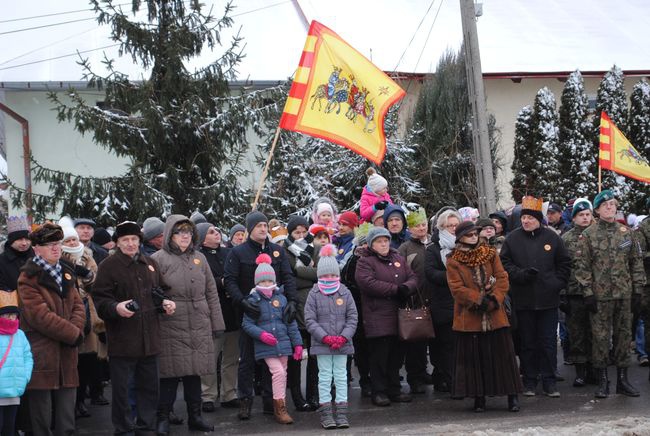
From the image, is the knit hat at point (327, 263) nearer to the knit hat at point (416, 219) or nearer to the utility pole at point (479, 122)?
the knit hat at point (416, 219)

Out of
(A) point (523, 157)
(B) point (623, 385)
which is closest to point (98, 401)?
(B) point (623, 385)

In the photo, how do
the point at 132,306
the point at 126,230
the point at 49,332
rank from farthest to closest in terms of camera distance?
1. the point at 126,230
2. the point at 132,306
3. the point at 49,332

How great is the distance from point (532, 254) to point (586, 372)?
1742 millimetres

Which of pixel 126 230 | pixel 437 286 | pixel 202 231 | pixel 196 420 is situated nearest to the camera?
pixel 126 230

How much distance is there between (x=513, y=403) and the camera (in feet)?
29.5

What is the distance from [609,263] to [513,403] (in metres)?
1.91

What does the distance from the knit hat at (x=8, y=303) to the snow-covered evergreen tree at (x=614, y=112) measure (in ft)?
56.6

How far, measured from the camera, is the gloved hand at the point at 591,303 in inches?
378

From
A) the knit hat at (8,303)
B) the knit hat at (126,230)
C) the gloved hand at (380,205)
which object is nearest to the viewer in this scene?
the knit hat at (8,303)

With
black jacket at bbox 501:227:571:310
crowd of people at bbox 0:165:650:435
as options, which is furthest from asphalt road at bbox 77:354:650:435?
black jacket at bbox 501:227:571:310

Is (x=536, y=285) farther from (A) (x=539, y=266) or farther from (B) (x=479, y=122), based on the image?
(B) (x=479, y=122)

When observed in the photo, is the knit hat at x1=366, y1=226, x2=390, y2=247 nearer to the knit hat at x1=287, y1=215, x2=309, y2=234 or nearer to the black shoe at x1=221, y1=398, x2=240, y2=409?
the knit hat at x1=287, y1=215, x2=309, y2=234

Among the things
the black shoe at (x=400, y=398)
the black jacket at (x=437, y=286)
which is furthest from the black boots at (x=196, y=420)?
the black jacket at (x=437, y=286)

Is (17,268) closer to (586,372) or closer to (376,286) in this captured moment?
(376,286)
